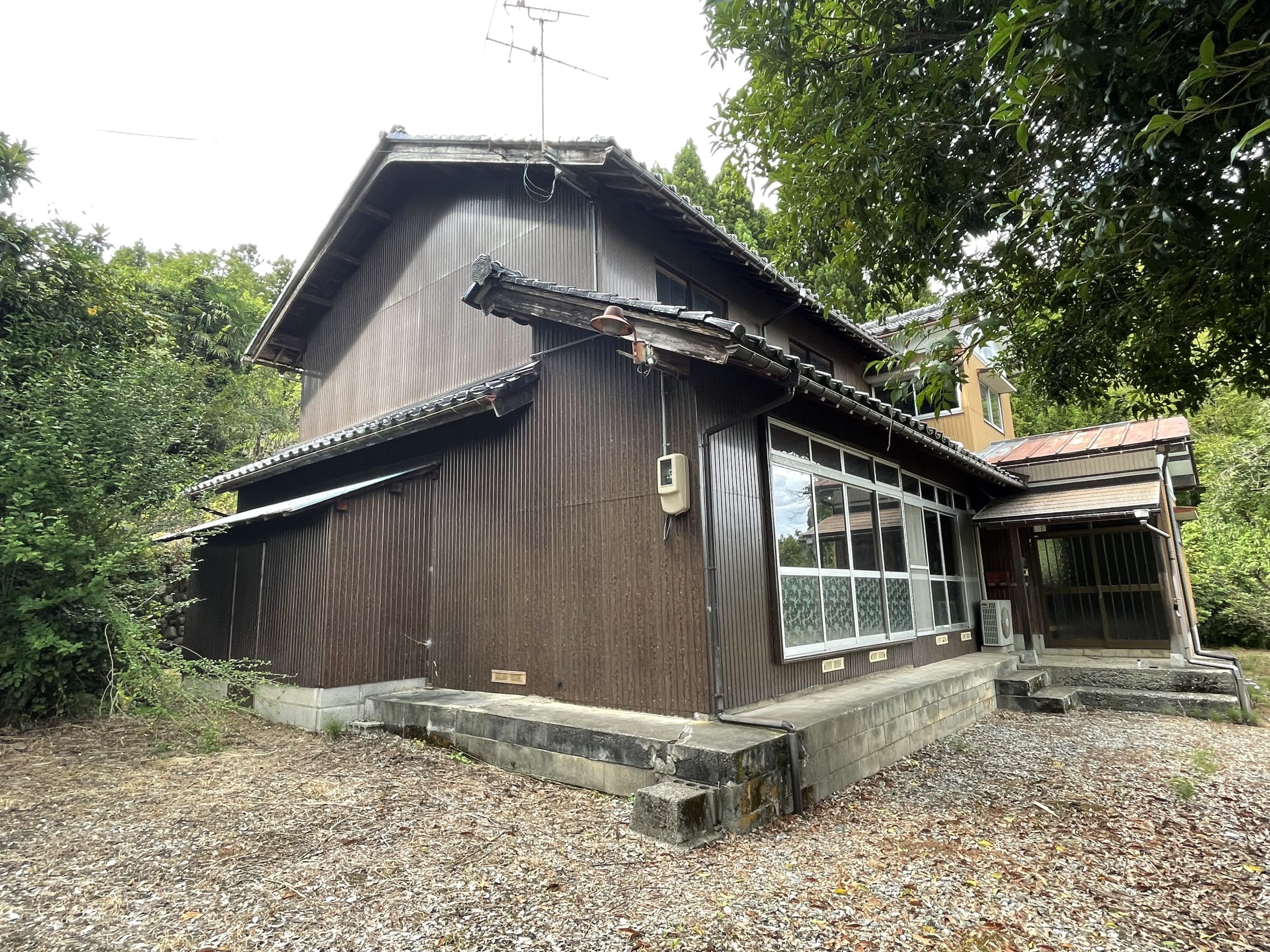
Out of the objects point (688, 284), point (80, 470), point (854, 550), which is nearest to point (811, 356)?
point (688, 284)

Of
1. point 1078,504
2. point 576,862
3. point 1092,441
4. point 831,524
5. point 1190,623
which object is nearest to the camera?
point 576,862

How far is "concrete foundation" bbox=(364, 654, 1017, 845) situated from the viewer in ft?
13.4

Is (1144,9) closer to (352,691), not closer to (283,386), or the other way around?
(352,691)

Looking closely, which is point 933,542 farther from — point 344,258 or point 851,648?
point 344,258

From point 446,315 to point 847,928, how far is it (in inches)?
314

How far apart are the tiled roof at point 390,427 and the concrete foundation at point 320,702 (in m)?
2.65

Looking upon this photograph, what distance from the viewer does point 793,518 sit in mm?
6340

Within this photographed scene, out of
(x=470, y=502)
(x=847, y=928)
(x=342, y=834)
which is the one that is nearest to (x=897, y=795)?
(x=847, y=928)

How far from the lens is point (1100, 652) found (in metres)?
10.4

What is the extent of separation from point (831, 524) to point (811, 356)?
5026 millimetres

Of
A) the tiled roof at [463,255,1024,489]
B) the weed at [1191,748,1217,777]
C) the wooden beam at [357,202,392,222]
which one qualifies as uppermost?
the wooden beam at [357,202,392,222]

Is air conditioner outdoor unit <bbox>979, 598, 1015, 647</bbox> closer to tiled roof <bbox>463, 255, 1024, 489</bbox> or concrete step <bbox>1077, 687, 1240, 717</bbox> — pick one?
concrete step <bbox>1077, 687, 1240, 717</bbox>

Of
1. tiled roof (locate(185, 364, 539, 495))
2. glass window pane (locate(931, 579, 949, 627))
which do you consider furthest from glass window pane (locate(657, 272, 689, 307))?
glass window pane (locate(931, 579, 949, 627))

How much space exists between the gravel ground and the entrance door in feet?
15.9
